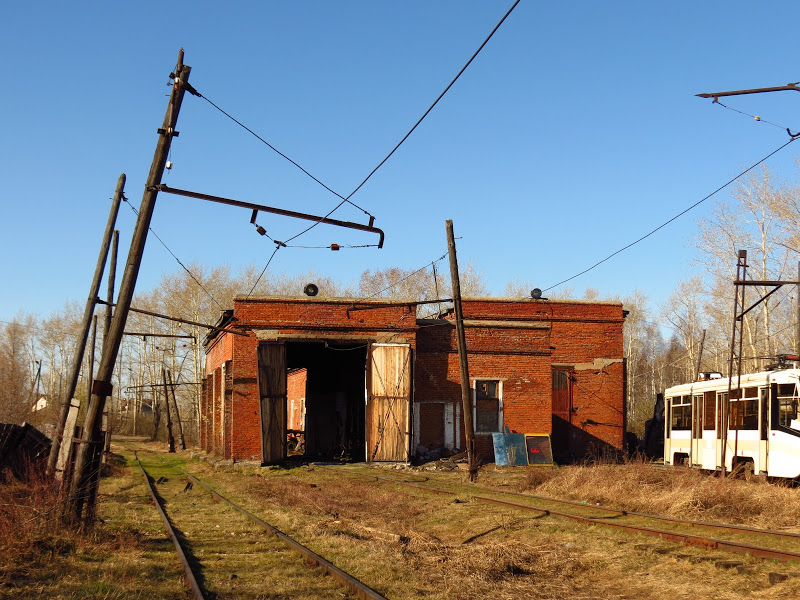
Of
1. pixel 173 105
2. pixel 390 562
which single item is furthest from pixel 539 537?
pixel 173 105

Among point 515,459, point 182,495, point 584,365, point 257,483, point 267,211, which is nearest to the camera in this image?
point 267,211

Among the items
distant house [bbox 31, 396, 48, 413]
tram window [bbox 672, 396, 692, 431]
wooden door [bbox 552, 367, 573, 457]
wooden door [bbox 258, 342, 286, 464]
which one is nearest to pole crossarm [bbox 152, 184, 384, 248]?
wooden door [bbox 258, 342, 286, 464]

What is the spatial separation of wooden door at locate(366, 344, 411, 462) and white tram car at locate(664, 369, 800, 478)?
350 inches

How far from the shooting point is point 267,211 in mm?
12547

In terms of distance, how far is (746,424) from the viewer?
1888 centimetres

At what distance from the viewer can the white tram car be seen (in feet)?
56.0

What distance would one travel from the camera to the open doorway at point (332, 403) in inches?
1309

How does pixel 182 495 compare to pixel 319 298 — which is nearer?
pixel 182 495

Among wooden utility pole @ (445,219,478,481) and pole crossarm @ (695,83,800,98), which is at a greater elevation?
pole crossarm @ (695,83,800,98)

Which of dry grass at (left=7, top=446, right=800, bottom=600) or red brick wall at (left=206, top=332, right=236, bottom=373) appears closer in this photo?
dry grass at (left=7, top=446, right=800, bottom=600)

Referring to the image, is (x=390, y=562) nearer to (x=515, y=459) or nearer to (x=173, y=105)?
(x=173, y=105)

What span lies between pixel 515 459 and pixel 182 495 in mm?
11492

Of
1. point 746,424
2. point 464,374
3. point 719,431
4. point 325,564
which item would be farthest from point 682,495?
point 464,374

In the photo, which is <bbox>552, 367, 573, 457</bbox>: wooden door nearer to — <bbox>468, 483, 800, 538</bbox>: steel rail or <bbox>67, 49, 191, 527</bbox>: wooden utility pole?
<bbox>468, 483, 800, 538</bbox>: steel rail
